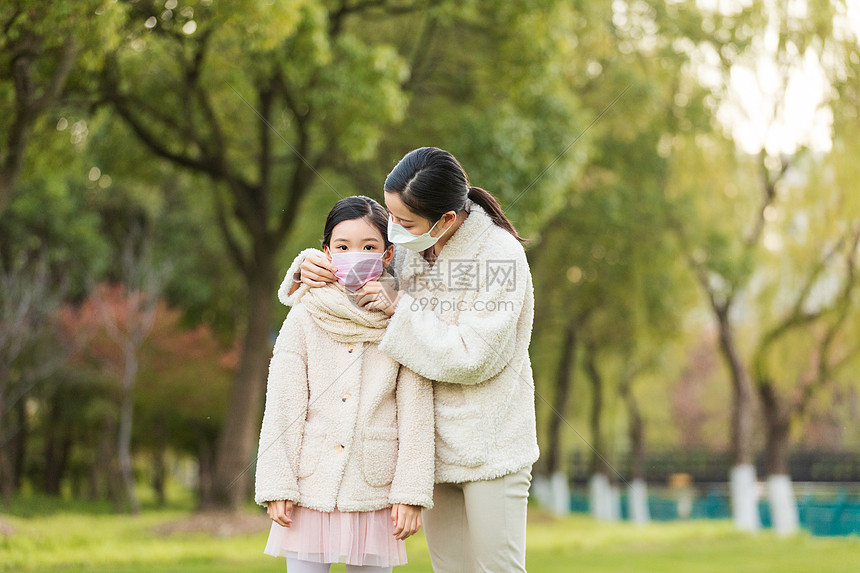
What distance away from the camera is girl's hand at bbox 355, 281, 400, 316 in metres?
2.64

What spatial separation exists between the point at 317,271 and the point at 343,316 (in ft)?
0.54

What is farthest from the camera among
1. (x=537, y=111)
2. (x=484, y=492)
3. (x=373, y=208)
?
(x=537, y=111)

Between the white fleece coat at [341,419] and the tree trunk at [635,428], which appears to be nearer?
the white fleece coat at [341,419]

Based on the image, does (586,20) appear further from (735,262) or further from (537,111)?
(735,262)

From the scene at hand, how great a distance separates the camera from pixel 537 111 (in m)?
11.6

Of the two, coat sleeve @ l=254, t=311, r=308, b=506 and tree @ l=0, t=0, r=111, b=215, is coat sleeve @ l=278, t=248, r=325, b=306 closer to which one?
coat sleeve @ l=254, t=311, r=308, b=506

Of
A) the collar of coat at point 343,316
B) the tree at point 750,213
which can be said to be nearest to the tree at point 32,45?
the collar of coat at point 343,316

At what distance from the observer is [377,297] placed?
2643 mm

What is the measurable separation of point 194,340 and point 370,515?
15.8 m

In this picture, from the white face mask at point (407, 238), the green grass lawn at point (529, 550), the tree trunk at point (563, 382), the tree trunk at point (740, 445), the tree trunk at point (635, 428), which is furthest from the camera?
→ the tree trunk at point (635, 428)

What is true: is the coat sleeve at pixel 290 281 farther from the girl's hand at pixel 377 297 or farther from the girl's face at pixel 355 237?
the girl's hand at pixel 377 297

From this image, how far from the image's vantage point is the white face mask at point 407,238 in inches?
104

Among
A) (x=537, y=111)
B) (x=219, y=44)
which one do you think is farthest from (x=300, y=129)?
(x=537, y=111)

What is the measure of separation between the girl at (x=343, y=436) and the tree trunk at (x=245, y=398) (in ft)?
28.9
